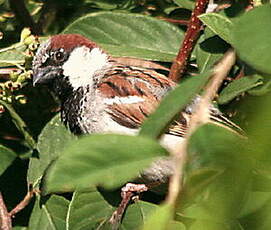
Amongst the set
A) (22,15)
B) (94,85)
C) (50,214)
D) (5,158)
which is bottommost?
(50,214)

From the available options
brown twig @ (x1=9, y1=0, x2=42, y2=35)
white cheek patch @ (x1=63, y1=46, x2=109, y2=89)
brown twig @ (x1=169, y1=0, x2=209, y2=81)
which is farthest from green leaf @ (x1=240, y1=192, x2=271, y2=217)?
brown twig @ (x1=9, y1=0, x2=42, y2=35)

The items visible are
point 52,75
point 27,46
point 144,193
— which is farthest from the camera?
point 52,75

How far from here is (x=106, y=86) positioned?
2686 millimetres

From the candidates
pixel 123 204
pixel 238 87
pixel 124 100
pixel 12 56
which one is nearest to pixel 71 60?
pixel 124 100

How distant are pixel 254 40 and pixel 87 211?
1.54 m

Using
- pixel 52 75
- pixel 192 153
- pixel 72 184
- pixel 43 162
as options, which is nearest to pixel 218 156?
pixel 192 153

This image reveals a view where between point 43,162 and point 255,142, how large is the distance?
192cm

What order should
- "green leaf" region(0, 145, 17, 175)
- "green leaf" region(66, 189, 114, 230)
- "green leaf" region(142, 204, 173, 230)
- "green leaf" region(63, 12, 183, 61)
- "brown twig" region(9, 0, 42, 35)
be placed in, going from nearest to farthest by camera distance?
"green leaf" region(142, 204, 173, 230)
"green leaf" region(66, 189, 114, 230)
"green leaf" region(0, 145, 17, 175)
"green leaf" region(63, 12, 183, 61)
"brown twig" region(9, 0, 42, 35)

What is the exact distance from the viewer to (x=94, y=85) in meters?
2.76

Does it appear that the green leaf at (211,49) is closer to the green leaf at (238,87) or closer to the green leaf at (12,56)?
the green leaf at (238,87)

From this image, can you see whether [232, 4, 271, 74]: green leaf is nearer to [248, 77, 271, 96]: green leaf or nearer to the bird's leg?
[248, 77, 271, 96]: green leaf

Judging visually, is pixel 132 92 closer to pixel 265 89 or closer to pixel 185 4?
pixel 185 4

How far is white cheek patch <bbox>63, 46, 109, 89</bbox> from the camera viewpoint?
9.32 feet

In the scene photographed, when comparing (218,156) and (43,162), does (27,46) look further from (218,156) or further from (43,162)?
(218,156)
